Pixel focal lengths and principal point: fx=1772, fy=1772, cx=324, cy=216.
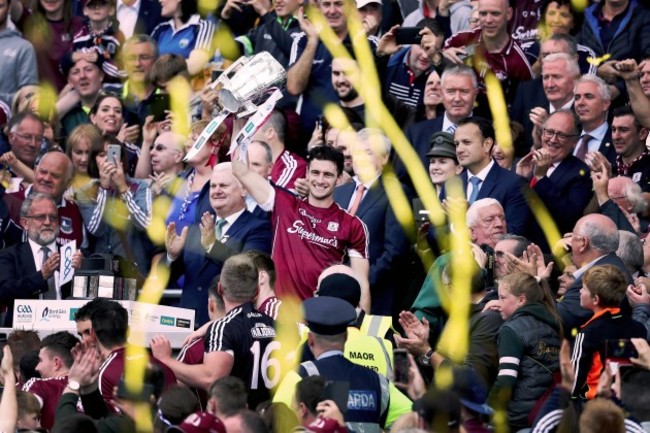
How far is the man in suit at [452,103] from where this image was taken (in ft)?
46.3

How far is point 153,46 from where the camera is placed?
16.7 metres

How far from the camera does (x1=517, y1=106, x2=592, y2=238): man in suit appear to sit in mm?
13203

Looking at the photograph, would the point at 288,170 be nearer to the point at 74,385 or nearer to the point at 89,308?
the point at 89,308

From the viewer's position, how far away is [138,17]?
17875mm

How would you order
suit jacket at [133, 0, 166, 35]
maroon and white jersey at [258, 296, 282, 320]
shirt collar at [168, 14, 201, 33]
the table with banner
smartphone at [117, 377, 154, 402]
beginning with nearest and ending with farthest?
smartphone at [117, 377, 154, 402], maroon and white jersey at [258, 296, 282, 320], the table with banner, shirt collar at [168, 14, 201, 33], suit jacket at [133, 0, 166, 35]

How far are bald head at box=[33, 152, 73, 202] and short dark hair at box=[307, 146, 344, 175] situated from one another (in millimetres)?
2883

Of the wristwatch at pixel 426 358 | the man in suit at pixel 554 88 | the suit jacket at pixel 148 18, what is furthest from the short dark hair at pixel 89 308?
the suit jacket at pixel 148 18

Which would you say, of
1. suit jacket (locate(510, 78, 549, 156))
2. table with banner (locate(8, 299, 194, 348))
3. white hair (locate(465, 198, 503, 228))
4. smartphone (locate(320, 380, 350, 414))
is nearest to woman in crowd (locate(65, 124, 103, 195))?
table with banner (locate(8, 299, 194, 348))

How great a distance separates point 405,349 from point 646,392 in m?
1.45

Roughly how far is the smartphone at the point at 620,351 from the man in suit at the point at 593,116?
13.1ft

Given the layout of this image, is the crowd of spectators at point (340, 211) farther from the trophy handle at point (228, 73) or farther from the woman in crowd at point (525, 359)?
the trophy handle at point (228, 73)

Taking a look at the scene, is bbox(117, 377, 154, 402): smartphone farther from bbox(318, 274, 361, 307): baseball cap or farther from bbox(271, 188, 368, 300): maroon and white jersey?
bbox(271, 188, 368, 300): maroon and white jersey

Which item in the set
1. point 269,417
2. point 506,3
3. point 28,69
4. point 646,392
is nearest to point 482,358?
point 646,392

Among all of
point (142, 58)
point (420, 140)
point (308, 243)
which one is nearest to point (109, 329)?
point (308, 243)
